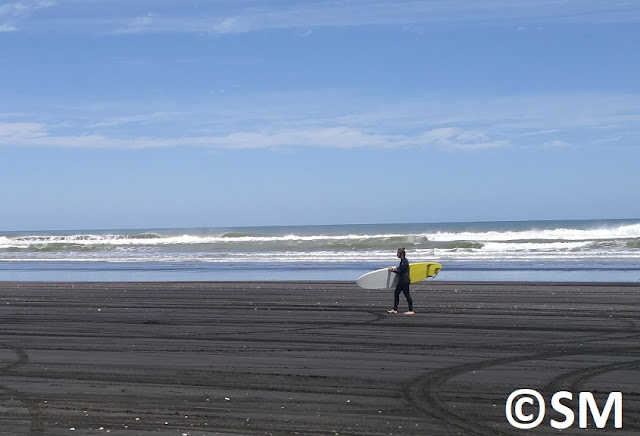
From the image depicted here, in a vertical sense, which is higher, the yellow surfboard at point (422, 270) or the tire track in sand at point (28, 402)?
the yellow surfboard at point (422, 270)

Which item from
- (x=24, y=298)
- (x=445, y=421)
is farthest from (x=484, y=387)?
(x=24, y=298)

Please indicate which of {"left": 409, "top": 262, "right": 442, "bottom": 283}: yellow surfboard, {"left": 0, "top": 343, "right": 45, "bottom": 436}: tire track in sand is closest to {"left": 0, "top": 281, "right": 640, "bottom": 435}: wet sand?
{"left": 0, "top": 343, "right": 45, "bottom": 436}: tire track in sand

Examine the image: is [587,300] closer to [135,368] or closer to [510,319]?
[510,319]

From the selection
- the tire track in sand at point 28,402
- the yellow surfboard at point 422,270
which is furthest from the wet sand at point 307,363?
the yellow surfboard at point 422,270

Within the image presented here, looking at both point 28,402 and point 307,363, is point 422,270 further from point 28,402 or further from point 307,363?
point 28,402

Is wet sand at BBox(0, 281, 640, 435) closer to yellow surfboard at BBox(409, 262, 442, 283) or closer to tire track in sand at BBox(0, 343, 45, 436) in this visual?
tire track in sand at BBox(0, 343, 45, 436)

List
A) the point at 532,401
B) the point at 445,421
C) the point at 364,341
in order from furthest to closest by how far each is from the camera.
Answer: the point at 364,341 < the point at 532,401 < the point at 445,421

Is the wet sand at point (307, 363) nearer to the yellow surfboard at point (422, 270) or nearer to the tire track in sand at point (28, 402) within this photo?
the tire track in sand at point (28, 402)

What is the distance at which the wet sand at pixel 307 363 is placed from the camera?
26.5ft

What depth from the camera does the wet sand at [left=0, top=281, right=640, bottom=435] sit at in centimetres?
807

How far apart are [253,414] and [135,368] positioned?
3.21m

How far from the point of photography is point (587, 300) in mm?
19016

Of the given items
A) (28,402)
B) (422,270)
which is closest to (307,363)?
(28,402)

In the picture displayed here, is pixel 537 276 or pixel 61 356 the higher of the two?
pixel 537 276
